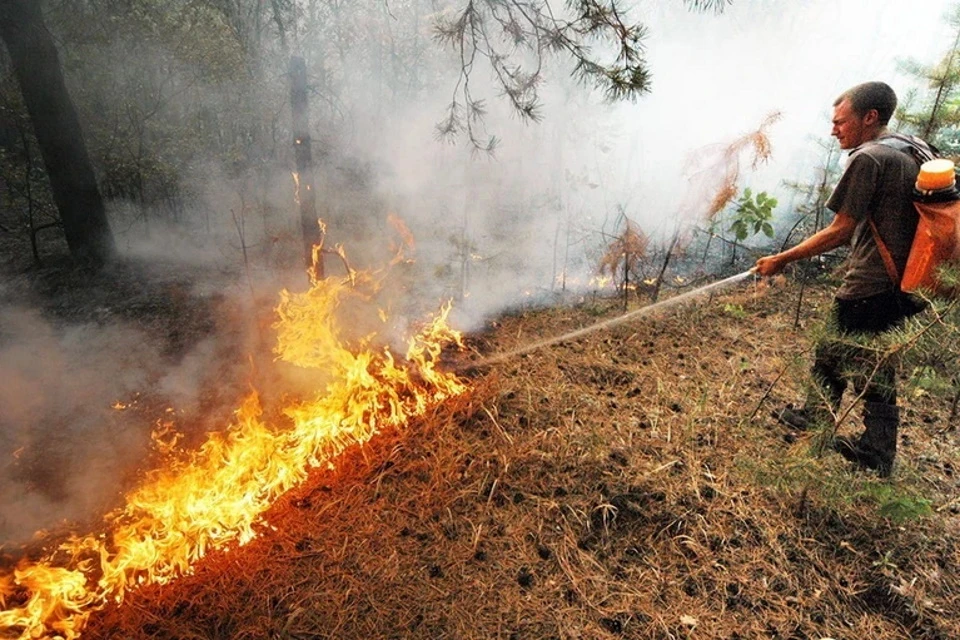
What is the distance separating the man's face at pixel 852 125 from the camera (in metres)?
3.04

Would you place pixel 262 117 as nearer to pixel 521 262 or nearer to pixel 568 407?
pixel 521 262

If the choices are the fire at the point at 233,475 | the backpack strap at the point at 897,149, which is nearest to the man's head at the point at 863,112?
the backpack strap at the point at 897,149

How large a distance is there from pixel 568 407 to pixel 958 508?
2.68m

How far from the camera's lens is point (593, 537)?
294 centimetres

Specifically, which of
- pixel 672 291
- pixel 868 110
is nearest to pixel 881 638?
pixel 868 110

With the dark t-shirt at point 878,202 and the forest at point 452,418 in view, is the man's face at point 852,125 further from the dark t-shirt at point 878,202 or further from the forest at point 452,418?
the forest at point 452,418

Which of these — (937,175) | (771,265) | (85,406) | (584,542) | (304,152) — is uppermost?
(937,175)

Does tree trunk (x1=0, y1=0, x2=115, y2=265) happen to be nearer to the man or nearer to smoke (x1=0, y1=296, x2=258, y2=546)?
smoke (x1=0, y1=296, x2=258, y2=546)

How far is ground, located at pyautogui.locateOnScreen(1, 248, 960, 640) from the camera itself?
97.7 inches

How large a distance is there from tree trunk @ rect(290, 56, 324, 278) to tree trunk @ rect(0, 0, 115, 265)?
3.75 m

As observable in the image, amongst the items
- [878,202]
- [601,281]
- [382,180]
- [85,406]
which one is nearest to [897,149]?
[878,202]

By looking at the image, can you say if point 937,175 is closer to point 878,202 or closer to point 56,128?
point 878,202

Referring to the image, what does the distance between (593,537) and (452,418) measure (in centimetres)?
146

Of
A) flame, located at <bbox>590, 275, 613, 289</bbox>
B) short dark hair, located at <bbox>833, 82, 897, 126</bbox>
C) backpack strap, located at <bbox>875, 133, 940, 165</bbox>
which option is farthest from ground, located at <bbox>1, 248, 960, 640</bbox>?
flame, located at <bbox>590, 275, 613, 289</bbox>
